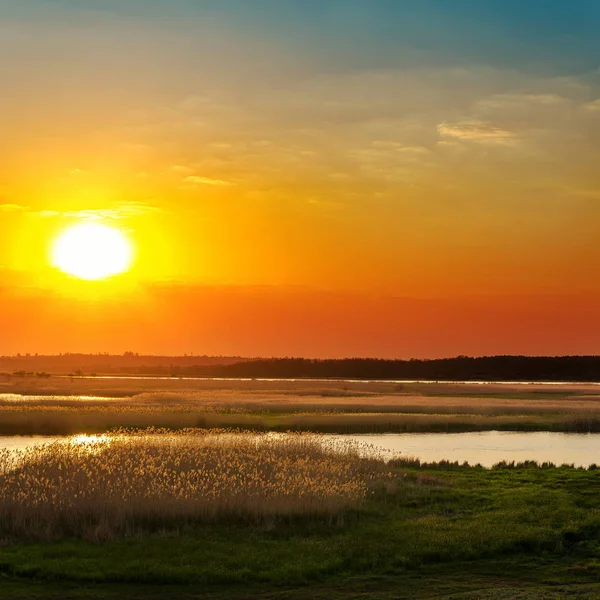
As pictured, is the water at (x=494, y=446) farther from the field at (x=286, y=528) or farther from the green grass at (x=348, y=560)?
the green grass at (x=348, y=560)

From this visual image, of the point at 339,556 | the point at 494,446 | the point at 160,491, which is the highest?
the point at 160,491

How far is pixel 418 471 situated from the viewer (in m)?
35.2

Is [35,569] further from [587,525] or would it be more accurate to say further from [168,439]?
[168,439]

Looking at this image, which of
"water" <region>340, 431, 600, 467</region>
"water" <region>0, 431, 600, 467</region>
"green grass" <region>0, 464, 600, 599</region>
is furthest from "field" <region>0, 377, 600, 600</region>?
"water" <region>0, 431, 600, 467</region>

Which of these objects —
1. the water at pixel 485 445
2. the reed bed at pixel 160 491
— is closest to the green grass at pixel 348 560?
the reed bed at pixel 160 491

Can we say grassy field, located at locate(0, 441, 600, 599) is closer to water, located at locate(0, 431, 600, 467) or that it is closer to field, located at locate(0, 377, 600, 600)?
field, located at locate(0, 377, 600, 600)

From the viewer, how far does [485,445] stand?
167 feet

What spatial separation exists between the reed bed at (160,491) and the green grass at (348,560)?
0.74m

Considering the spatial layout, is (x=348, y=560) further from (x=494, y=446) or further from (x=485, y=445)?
(x=485, y=445)

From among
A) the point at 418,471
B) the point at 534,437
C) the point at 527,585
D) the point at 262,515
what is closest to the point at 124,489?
the point at 262,515

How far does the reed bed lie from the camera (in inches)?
877

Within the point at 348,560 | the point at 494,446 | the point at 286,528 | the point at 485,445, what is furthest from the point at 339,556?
the point at 485,445

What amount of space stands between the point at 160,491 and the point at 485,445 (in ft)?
103

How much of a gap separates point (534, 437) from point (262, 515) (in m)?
38.8
